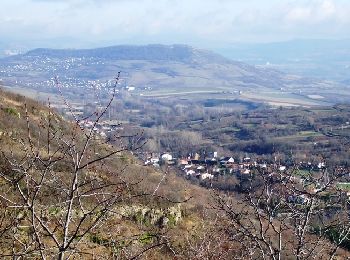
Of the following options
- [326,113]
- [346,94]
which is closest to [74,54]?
[346,94]

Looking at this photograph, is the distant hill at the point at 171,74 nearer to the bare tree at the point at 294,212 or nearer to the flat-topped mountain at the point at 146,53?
the flat-topped mountain at the point at 146,53

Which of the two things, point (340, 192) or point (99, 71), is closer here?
point (340, 192)

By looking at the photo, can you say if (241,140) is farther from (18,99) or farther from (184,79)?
(184,79)

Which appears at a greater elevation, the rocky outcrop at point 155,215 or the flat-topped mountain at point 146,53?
the rocky outcrop at point 155,215

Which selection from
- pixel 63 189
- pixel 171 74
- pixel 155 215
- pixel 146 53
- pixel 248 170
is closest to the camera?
pixel 63 189

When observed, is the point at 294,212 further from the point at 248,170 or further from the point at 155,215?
the point at 155,215

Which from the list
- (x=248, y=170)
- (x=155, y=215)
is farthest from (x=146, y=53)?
(x=248, y=170)

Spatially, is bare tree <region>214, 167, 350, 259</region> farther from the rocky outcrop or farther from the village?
the rocky outcrop

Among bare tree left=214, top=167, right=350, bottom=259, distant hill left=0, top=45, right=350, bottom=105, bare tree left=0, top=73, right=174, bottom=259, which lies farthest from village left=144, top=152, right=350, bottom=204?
distant hill left=0, top=45, right=350, bottom=105

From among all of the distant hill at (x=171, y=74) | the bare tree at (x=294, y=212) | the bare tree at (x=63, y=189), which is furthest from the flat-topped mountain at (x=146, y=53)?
the bare tree at (x=63, y=189)
